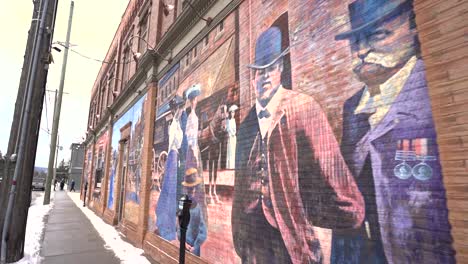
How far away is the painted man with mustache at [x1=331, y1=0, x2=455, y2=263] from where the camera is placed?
89.3 inches

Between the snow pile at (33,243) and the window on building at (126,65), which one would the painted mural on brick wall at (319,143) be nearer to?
the snow pile at (33,243)

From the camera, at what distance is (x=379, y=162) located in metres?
2.61

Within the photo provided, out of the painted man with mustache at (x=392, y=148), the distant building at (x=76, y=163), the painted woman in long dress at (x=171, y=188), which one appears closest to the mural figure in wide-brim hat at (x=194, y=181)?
the painted woman in long dress at (x=171, y=188)

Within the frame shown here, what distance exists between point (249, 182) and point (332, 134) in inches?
62.2

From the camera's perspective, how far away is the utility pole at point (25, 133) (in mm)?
6609

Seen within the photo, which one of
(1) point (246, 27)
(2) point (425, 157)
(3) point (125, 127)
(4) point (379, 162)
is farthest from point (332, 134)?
(3) point (125, 127)

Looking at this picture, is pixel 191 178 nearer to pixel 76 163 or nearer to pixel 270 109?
pixel 270 109

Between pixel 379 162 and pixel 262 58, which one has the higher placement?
pixel 262 58

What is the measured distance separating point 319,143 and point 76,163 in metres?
51.9

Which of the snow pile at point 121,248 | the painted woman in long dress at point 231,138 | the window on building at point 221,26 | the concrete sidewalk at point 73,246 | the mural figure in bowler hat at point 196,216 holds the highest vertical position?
the window on building at point 221,26

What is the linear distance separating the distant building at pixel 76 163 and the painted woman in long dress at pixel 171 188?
43663 mm

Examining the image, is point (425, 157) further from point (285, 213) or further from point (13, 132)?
point (13, 132)

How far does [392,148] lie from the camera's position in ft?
8.29

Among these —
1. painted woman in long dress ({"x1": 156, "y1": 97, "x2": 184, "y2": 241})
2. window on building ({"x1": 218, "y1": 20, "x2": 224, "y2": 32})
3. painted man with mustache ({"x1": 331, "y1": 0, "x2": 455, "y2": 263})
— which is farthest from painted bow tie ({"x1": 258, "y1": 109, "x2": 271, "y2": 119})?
painted woman in long dress ({"x1": 156, "y1": 97, "x2": 184, "y2": 241})
